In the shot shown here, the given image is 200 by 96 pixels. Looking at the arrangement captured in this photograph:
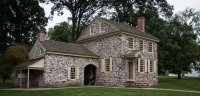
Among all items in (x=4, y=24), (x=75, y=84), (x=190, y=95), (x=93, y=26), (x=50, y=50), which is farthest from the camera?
(x=4, y=24)

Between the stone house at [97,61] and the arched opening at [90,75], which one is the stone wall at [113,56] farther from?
the arched opening at [90,75]

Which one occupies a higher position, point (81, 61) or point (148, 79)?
point (81, 61)

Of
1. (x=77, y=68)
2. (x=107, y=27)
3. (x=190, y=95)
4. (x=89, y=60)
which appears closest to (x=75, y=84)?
(x=77, y=68)

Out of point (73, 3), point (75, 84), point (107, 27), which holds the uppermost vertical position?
point (73, 3)

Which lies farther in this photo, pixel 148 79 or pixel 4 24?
pixel 4 24

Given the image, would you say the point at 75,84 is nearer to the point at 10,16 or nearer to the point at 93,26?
the point at 93,26

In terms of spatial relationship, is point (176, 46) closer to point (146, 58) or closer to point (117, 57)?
point (146, 58)

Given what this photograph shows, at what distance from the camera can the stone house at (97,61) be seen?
18.2 metres

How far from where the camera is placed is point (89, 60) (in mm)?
20906

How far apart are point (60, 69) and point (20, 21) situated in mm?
18687

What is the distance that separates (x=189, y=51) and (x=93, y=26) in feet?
47.1

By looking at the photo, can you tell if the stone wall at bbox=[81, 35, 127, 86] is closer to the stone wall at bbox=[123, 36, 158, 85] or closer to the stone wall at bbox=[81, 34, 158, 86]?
the stone wall at bbox=[81, 34, 158, 86]

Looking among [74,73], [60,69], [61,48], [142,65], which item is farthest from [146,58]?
[60,69]

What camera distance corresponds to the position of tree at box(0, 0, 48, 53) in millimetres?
31938
